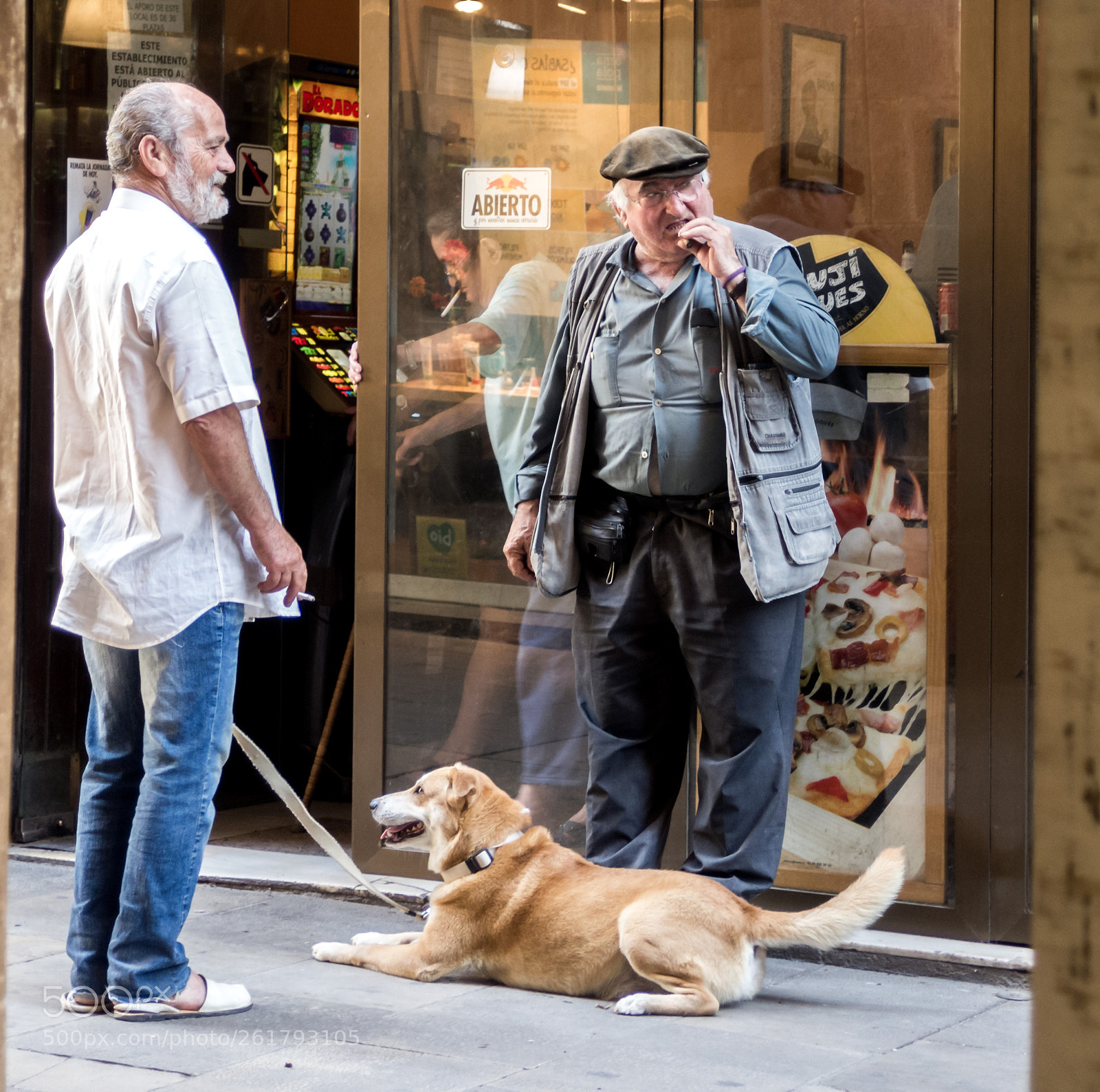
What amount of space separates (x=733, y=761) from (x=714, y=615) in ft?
1.23

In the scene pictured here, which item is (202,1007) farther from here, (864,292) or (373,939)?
(864,292)

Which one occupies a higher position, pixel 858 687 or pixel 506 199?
pixel 506 199

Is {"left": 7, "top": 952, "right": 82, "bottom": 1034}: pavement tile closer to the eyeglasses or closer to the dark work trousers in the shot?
the dark work trousers

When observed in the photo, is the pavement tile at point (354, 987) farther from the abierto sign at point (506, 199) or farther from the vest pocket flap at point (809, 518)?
the abierto sign at point (506, 199)

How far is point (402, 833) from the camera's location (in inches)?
151

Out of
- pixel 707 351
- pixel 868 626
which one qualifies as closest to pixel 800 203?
pixel 707 351

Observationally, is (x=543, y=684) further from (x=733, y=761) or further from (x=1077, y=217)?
(x=1077, y=217)

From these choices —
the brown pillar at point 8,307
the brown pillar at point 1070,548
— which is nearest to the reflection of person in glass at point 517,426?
the brown pillar at point 8,307

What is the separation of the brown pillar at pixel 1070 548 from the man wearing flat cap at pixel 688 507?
2.38 meters

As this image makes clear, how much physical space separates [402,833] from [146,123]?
1838mm

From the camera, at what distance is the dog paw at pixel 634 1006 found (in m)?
3.44

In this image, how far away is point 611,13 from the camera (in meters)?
4.45

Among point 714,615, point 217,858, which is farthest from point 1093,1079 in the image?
point 217,858

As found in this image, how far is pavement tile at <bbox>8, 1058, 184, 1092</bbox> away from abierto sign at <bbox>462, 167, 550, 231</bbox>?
2690 millimetres
